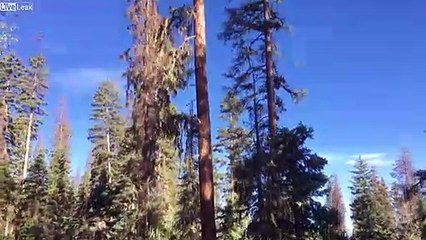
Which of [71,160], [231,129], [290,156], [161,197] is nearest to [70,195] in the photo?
[231,129]

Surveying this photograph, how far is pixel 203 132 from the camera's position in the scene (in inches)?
362

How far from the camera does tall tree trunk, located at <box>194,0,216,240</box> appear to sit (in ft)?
28.6

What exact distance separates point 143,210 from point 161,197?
73cm

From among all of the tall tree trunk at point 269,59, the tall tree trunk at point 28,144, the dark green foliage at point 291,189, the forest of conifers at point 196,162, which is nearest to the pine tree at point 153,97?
Result: the forest of conifers at point 196,162

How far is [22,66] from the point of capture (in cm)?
4003

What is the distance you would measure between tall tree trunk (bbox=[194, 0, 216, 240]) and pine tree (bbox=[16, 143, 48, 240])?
13014mm

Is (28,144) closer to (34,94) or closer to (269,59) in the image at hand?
(34,94)

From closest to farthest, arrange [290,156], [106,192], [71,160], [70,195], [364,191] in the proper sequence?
1. [290,156]
2. [106,192]
3. [70,195]
4. [364,191]
5. [71,160]

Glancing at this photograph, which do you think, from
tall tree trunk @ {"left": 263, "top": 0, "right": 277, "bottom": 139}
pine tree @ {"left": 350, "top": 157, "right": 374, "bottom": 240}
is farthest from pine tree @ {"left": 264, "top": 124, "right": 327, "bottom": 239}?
pine tree @ {"left": 350, "top": 157, "right": 374, "bottom": 240}

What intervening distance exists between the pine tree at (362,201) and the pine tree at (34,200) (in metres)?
18.4

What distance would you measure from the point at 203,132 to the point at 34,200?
63.7 feet

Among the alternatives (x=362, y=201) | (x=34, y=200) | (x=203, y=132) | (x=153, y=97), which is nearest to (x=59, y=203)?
(x=34, y=200)

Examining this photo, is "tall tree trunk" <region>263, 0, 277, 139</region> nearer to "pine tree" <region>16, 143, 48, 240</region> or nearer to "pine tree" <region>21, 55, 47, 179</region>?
"pine tree" <region>16, 143, 48, 240</region>

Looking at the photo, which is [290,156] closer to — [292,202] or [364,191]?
[292,202]
